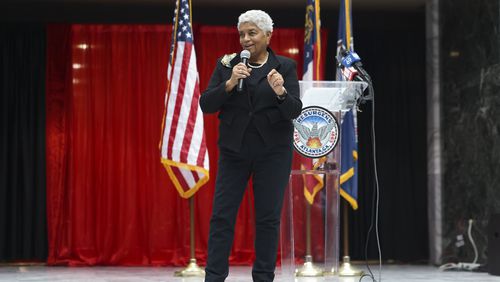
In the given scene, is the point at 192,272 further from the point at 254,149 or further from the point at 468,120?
the point at 254,149

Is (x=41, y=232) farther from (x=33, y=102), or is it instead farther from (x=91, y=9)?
(x=91, y=9)

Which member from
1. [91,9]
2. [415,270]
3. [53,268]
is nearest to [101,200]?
[53,268]

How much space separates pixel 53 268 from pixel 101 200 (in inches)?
32.7

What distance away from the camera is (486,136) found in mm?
6477

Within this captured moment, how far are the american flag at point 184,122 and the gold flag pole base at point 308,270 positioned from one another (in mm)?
1990

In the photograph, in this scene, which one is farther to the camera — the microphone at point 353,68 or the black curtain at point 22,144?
the black curtain at point 22,144

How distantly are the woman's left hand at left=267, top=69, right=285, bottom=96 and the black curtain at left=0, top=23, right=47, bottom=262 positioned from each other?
5056 millimetres

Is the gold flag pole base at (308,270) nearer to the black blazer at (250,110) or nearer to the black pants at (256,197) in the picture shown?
the black pants at (256,197)

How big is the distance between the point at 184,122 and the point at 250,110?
9.16 feet

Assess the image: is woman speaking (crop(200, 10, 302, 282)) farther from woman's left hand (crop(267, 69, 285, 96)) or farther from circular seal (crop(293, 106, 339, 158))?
circular seal (crop(293, 106, 339, 158))

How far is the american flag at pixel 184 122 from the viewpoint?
5910 mm

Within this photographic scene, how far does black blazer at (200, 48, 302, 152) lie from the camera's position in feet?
10.3

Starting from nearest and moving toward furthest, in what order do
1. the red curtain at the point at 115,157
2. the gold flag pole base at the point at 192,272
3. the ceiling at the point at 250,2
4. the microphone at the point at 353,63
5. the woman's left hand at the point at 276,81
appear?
1. the woman's left hand at the point at 276,81
2. the microphone at the point at 353,63
3. the gold flag pole base at the point at 192,272
4. the red curtain at the point at 115,157
5. the ceiling at the point at 250,2

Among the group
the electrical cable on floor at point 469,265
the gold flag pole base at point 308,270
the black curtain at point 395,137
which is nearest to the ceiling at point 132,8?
the black curtain at point 395,137
